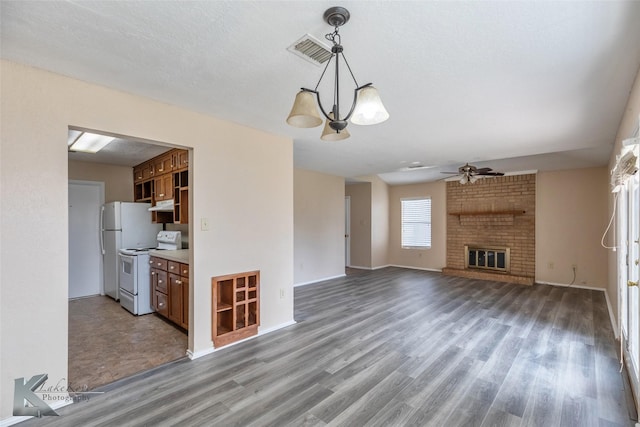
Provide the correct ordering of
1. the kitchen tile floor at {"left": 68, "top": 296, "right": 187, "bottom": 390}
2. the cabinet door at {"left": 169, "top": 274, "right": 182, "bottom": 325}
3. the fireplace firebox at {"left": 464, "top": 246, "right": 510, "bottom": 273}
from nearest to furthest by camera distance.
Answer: the kitchen tile floor at {"left": 68, "top": 296, "right": 187, "bottom": 390}
the cabinet door at {"left": 169, "top": 274, "right": 182, "bottom": 325}
the fireplace firebox at {"left": 464, "top": 246, "right": 510, "bottom": 273}

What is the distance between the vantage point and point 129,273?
4.26 meters

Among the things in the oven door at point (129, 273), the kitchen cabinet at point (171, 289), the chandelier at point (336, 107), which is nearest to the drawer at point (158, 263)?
the kitchen cabinet at point (171, 289)

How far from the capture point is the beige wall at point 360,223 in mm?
7961

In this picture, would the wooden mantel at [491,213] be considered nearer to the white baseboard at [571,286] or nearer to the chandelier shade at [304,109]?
the white baseboard at [571,286]

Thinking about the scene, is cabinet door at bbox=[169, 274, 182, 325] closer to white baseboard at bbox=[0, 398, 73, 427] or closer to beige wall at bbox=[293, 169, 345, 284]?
white baseboard at bbox=[0, 398, 73, 427]

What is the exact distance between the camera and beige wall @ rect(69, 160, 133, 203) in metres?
5.06

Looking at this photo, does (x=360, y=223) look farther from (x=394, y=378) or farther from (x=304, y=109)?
(x=304, y=109)

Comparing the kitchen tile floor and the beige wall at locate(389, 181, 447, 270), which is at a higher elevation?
the beige wall at locate(389, 181, 447, 270)

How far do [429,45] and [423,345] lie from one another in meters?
2.81

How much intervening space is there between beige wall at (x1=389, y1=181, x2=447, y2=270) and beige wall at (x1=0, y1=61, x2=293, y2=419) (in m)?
6.05

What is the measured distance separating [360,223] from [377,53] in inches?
255

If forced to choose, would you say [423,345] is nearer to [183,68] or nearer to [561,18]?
[561,18]

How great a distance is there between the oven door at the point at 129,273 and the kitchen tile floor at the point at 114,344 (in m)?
0.34

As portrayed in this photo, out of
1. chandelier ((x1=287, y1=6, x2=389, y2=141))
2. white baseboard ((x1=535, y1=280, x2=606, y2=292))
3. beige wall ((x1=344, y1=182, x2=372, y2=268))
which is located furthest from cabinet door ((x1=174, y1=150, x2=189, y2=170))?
white baseboard ((x1=535, y1=280, x2=606, y2=292))
